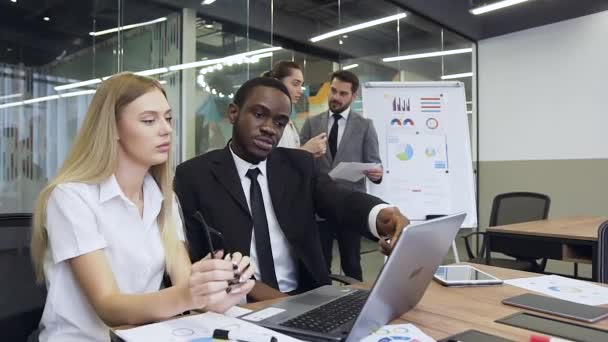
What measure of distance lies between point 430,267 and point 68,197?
889 millimetres

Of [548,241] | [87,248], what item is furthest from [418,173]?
[87,248]

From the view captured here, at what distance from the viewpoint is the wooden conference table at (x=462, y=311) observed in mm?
998

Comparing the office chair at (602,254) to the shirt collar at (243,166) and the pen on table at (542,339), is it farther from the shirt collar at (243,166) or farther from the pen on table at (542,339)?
the shirt collar at (243,166)

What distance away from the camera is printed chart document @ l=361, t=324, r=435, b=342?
921 millimetres

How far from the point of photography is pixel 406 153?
11.7 feet

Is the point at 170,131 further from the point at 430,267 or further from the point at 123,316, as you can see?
the point at 430,267

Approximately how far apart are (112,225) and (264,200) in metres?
0.61

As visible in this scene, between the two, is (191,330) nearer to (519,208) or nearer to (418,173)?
(418,173)

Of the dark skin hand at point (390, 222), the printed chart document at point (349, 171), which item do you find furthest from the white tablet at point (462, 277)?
the printed chart document at point (349, 171)

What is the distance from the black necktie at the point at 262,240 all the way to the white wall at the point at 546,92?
5006mm

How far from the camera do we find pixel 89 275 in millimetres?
1096

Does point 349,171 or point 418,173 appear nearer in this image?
point 349,171

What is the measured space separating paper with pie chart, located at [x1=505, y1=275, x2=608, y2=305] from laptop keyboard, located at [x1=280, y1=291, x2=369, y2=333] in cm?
57

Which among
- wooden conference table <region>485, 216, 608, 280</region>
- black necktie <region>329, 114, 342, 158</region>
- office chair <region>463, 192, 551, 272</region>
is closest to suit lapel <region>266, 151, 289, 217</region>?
black necktie <region>329, 114, 342, 158</region>
